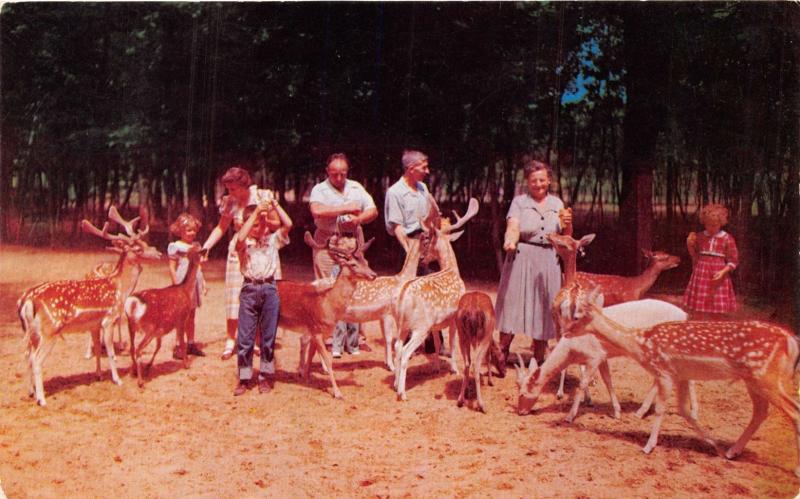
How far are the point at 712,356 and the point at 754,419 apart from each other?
0.45 m

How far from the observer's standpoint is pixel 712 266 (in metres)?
4.41

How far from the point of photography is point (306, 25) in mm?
5449

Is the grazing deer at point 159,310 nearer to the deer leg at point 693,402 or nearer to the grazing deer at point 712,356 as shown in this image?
the grazing deer at point 712,356

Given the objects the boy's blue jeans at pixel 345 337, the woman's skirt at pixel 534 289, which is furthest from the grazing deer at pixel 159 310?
the woman's skirt at pixel 534 289

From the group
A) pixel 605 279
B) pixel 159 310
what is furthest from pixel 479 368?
pixel 159 310

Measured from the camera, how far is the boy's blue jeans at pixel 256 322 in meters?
4.81

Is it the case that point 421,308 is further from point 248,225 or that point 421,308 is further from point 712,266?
point 712,266

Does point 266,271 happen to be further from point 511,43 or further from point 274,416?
point 511,43

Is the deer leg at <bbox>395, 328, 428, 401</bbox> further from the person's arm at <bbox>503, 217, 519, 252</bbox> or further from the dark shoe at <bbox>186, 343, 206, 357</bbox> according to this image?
the dark shoe at <bbox>186, 343, 206, 357</bbox>

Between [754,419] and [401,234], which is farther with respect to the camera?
[401,234]

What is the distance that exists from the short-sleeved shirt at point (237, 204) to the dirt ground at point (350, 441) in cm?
128

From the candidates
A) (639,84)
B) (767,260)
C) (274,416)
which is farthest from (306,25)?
(767,260)

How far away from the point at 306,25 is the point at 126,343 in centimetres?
317

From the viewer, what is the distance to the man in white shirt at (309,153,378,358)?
17.3ft
